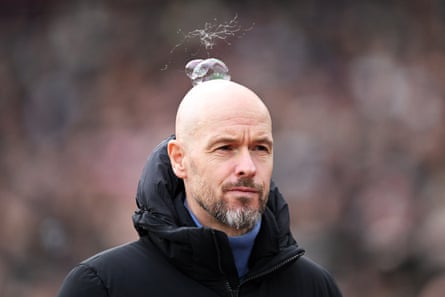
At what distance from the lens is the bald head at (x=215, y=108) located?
2.60 m

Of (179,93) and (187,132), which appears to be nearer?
(187,132)

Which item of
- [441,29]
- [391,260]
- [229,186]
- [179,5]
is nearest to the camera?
[229,186]

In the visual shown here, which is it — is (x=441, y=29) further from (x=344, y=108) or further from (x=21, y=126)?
(x=21, y=126)

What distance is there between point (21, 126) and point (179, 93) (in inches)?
57.4

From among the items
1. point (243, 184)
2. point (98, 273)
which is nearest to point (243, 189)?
point (243, 184)

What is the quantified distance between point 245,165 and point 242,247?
0.24m

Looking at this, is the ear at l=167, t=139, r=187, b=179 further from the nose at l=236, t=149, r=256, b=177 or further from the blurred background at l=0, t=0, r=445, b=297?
the blurred background at l=0, t=0, r=445, b=297

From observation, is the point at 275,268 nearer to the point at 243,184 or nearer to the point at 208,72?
the point at 243,184

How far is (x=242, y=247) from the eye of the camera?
2.62m

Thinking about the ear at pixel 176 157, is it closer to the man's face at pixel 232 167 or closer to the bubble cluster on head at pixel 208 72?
the man's face at pixel 232 167

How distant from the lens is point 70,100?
26.9 feet

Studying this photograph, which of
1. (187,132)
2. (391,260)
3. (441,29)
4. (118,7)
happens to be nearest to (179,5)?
(118,7)

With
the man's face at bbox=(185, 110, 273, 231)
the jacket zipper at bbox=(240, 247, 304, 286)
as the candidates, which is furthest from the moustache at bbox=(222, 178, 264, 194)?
the jacket zipper at bbox=(240, 247, 304, 286)

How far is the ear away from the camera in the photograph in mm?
2648
